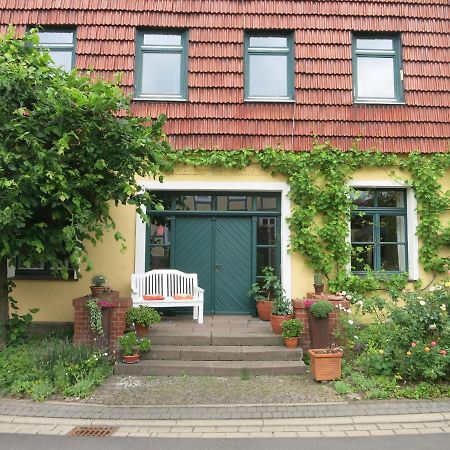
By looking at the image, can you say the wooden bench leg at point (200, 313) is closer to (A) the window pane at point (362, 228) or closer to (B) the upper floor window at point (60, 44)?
(A) the window pane at point (362, 228)

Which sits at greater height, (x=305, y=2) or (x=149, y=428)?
(x=305, y=2)

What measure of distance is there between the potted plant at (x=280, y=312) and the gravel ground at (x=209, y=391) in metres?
1.15

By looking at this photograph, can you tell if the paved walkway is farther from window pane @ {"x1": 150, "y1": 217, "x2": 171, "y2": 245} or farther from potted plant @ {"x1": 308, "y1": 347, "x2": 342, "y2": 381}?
window pane @ {"x1": 150, "y1": 217, "x2": 171, "y2": 245}

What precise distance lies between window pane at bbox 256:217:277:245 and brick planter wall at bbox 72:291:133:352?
10.0 feet

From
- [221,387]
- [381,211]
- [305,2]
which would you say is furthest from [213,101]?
[221,387]

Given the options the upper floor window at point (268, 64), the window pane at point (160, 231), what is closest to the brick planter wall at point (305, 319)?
the window pane at point (160, 231)

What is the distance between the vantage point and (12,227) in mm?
6184

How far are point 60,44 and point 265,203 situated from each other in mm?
5182

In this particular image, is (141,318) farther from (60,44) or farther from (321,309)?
(60,44)

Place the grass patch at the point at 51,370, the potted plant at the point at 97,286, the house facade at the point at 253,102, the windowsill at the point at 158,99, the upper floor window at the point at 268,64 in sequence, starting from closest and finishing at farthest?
the grass patch at the point at 51,370 < the potted plant at the point at 97,286 < the house facade at the point at 253,102 < the windowsill at the point at 158,99 < the upper floor window at the point at 268,64

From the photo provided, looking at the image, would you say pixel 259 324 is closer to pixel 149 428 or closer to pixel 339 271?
pixel 339 271

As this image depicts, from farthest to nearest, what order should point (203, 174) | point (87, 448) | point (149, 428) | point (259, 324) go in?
1. point (203, 174)
2. point (259, 324)
3. point (149, 428)
4. point (87, 448)

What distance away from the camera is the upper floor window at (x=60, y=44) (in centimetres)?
941

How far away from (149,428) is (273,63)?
7259mm
